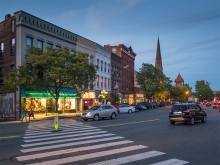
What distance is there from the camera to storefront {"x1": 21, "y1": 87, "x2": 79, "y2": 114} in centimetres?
2938

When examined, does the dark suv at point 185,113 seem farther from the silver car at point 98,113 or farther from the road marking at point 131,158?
the road marking at point 131,158

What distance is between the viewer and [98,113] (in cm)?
2419

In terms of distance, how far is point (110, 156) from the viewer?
26.7 feet

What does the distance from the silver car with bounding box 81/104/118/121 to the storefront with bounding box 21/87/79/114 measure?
8217 mm

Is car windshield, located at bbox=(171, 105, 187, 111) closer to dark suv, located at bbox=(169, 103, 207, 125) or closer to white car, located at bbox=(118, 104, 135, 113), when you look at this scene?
dark suv, located at bbox=(169, 103, 207, 125)

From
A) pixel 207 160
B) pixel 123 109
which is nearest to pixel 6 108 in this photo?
pixel 123 109

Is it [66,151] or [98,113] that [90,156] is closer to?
[66,151]

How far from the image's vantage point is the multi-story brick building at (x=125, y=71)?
6022 centimetres

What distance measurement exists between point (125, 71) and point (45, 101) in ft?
106

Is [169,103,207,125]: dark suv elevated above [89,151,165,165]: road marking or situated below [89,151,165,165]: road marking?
above

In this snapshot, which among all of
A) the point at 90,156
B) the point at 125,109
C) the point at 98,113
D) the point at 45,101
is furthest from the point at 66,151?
the point at 125,109

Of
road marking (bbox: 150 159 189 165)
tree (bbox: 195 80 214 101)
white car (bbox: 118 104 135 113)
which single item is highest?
tree (bbox: 195 80 214 101)

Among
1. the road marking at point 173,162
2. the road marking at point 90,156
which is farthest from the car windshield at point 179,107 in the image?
the road marking at point 173,162

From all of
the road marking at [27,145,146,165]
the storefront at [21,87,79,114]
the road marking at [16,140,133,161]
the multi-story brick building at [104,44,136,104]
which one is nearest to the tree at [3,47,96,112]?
the storefront at [21,87,79,114]
